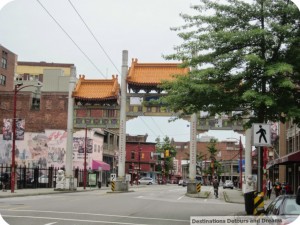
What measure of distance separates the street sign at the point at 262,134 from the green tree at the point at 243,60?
70.5 inches

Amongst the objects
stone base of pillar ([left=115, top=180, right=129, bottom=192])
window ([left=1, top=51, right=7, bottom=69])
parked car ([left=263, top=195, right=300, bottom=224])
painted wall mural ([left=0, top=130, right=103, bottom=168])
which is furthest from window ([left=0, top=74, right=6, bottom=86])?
parked car ([left=263, top=195, right=300, bottom=224])

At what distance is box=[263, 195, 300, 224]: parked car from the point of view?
10719mm

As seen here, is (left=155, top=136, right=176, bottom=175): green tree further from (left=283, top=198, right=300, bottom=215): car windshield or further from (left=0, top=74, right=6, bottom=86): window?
(left=283, top=198, right=300, bottom=215): car windshield

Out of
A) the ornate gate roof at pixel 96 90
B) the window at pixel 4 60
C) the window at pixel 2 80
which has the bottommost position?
the ornate gate roof at pixel 96 90

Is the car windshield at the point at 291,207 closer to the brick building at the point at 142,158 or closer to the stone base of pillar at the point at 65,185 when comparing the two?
the stone base of pillar at the point at 65,185

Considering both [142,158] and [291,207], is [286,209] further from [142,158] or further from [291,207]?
[142,158]

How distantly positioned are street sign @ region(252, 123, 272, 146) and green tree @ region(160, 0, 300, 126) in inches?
70.5

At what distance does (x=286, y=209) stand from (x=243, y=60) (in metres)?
8.06

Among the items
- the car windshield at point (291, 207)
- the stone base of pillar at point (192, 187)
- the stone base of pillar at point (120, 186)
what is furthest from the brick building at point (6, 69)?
the car windshield at point (291, 207)

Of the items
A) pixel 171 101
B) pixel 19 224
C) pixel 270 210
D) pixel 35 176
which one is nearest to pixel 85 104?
pixel 35 176

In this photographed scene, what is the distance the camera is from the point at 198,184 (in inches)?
1711

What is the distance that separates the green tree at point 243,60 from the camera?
57.7ft

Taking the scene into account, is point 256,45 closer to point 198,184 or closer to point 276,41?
point 276,41

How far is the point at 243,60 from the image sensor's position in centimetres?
1819
